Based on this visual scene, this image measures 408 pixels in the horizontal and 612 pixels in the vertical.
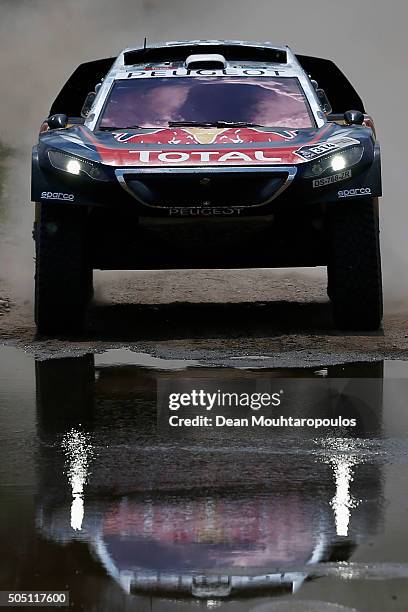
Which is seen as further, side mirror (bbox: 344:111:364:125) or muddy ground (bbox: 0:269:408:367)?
side mirror (bbox: 344:111:364:125)

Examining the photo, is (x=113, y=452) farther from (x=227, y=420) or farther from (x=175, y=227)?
(x=175, y=227)

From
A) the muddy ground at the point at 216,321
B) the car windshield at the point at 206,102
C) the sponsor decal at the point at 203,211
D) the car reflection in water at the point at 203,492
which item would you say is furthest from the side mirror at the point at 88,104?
the car reflection in water at the point at 203,492

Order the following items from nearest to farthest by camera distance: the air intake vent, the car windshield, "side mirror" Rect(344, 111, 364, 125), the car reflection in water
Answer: the car reflection in water, "side mirror" Rect(344, 111, 364, 125), the car windshield, the air intake vent

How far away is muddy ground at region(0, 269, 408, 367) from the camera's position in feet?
28.3

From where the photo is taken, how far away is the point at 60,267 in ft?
30.1

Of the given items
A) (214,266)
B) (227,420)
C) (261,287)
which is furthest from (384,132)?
(227,420)

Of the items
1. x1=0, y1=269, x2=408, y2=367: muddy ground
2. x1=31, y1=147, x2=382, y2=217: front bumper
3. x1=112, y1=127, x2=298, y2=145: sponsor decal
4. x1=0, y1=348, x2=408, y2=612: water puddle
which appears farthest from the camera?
x1=112, y1=127, x2=298, y2=145: sponsor decal

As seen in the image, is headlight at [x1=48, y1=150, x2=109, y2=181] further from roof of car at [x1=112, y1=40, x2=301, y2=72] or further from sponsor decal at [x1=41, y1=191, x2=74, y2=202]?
roof of car at [x1=112, y1=40, x2=301, y2=72]

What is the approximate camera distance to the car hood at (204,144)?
9.09 metres

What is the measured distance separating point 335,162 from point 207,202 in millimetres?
782

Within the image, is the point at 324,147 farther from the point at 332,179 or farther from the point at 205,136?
the point at 205,136

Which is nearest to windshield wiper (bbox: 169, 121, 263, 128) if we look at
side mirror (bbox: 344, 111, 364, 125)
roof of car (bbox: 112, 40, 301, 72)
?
side mirror (bbox: 344, 111, 364, 125)
